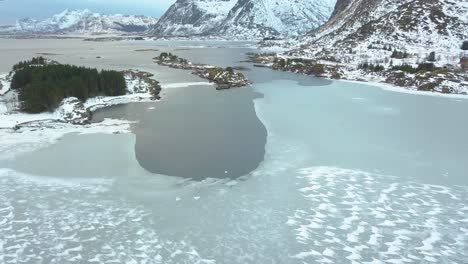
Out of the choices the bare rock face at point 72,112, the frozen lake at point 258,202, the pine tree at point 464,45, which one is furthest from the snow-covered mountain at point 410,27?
the bare rock face at point 72,112

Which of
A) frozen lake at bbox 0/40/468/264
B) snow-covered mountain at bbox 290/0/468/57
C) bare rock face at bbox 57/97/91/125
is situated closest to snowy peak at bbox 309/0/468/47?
snow-covered mountain at bbox 290/0/468/57

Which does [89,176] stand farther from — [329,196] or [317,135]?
[317,135]

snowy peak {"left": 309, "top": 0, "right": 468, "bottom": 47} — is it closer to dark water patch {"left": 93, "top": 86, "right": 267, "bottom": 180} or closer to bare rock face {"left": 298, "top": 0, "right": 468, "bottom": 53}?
bare rock face {"left": 298, "top": 0, "right": 468, "bottom": 53}

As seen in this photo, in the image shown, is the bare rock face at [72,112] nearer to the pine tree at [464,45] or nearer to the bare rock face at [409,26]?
the bare rock face at [409,26]

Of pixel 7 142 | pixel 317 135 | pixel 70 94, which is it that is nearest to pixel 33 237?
pixel 7 142

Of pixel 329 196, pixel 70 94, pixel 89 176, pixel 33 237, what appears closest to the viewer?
pixel 33 237

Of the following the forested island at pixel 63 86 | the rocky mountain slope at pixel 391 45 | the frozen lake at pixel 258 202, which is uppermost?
the rocky mountain slope at pixel 391 45

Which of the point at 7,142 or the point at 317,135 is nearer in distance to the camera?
the point at 7,142

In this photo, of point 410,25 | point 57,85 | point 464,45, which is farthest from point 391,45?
point 57,85
